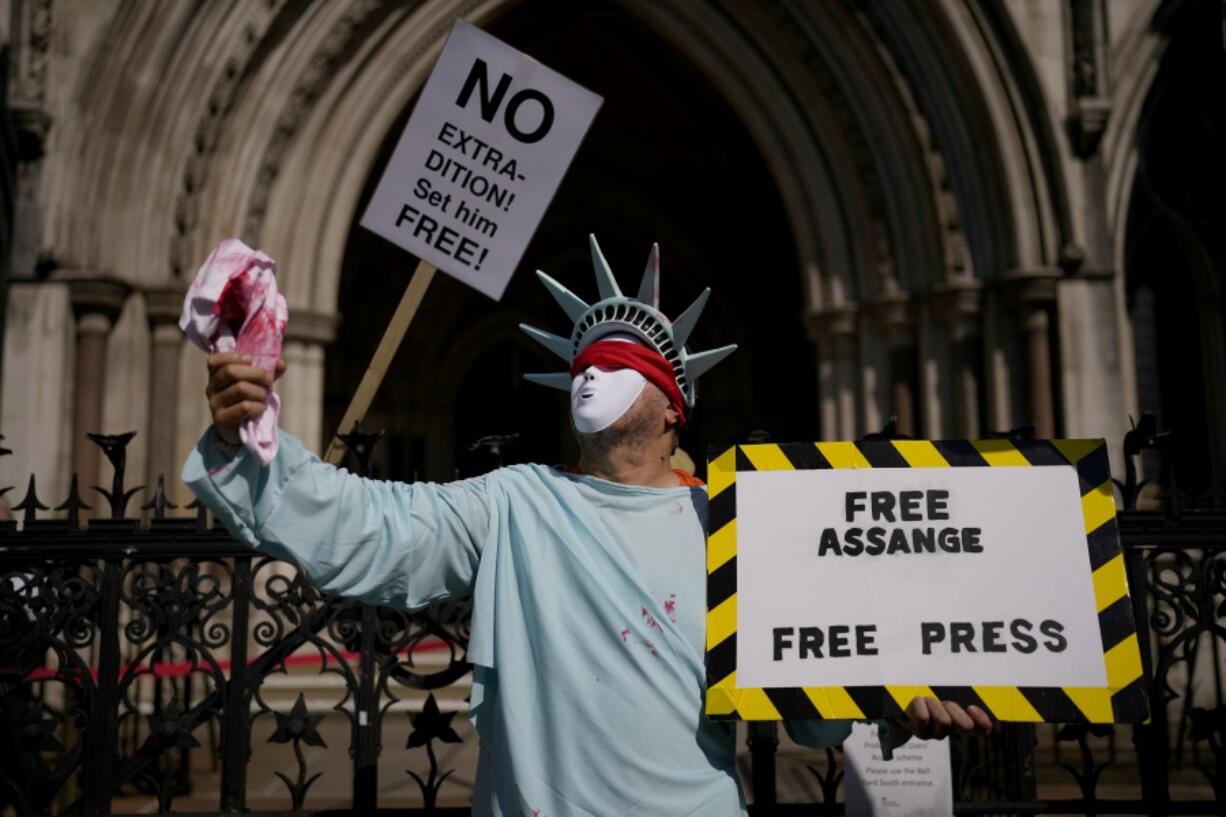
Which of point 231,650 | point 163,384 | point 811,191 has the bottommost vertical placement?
point 231,650

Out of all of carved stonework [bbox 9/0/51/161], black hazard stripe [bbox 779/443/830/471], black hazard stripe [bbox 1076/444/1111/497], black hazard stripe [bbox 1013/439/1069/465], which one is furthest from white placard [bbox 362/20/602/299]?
carved stonework [bbox 9/0/51/161]

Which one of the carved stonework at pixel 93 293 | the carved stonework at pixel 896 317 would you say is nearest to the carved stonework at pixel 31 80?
the carved stonework at pixel 93 293

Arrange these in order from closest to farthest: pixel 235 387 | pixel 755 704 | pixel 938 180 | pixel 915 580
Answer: pixel 235 387 < pixel 755 704 < pixel 915 580 < pixel 938 180

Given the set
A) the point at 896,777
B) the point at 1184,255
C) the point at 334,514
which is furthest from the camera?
the point at 1184,255

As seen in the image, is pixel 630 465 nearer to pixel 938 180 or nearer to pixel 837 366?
pixel 938 180

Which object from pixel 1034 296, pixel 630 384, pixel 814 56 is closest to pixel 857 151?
pixel 814 56

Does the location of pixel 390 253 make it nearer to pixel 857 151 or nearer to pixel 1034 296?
pixel 857 151

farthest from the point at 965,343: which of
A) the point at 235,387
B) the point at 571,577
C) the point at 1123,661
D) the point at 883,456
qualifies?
the point at 235,387

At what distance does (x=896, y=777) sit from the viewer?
311 centimetres

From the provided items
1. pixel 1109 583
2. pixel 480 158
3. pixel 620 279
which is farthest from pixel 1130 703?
pixel 620 279

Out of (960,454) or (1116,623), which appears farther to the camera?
(960,454)

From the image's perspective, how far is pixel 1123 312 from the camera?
8773mm

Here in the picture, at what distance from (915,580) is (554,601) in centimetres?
72

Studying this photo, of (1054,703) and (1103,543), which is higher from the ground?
(1103,543)
